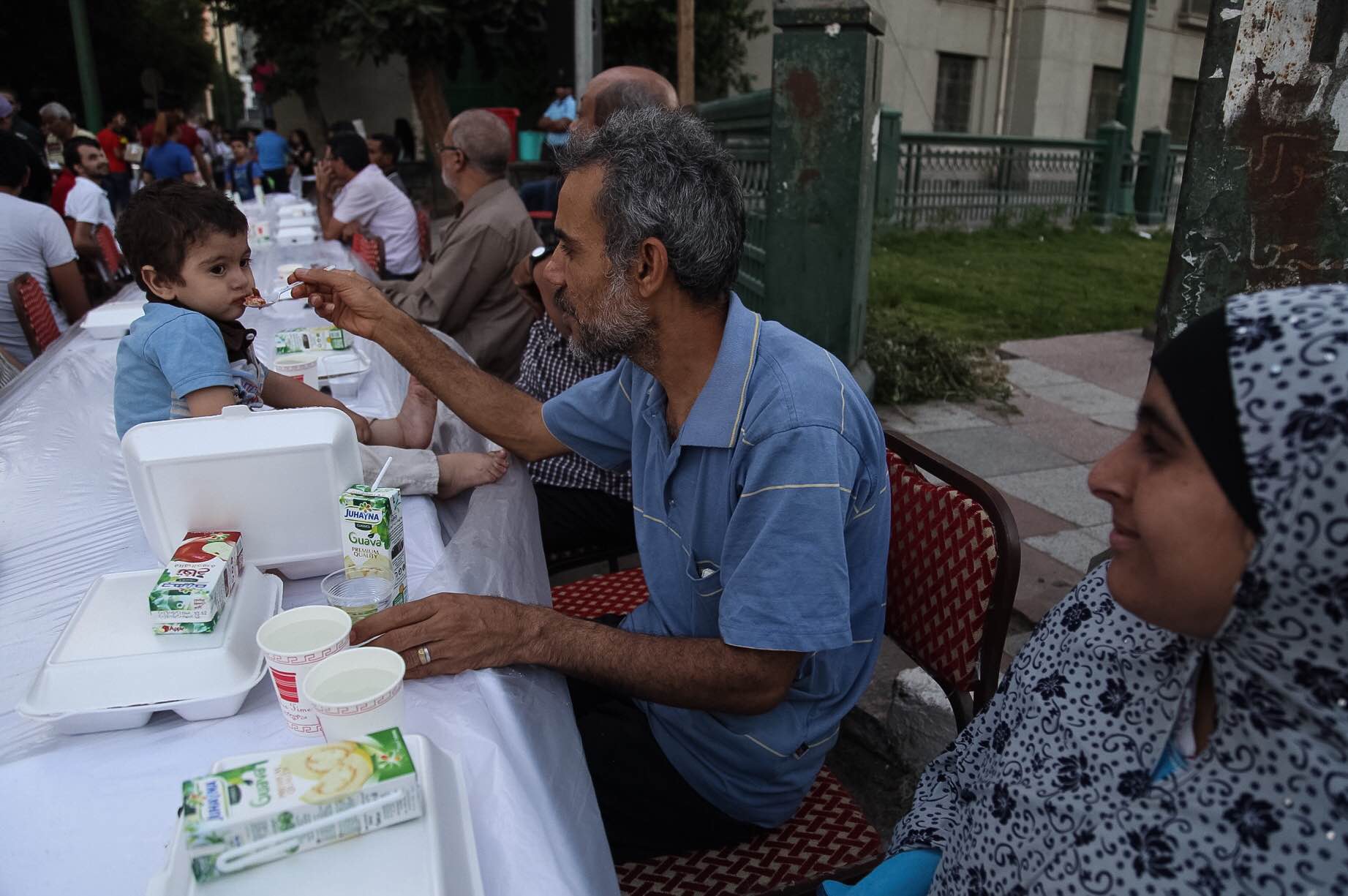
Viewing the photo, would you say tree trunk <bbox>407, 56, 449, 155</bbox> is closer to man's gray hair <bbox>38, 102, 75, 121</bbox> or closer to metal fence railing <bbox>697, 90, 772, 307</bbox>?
man's gray hair <bbox>38, 102, 75, 121</bbox>

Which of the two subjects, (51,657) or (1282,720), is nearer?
(1282,720)

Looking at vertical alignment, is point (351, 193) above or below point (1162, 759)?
above

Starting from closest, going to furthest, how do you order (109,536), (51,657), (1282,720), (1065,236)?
(1282,720) < (51,657) < (109,536) < (1065,236)

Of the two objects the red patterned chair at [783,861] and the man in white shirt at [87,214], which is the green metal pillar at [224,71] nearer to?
the man in white shirt at [87,214]

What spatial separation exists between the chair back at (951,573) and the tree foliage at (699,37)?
14089 millimetres

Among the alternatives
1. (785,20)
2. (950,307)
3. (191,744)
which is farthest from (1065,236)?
(191,744)

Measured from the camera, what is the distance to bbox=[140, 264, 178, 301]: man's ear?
83.5 inches

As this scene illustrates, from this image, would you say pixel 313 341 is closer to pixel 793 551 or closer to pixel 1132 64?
pixel 793 551

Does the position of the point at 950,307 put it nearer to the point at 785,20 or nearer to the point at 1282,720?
the point at 785,20

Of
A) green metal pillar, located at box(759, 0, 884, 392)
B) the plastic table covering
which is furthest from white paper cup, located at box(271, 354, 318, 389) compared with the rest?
green metal pillar, located at box(759, 0, 884, 392)

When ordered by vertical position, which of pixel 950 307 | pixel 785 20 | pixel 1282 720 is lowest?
pixel 950 307

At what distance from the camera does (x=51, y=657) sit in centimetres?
121

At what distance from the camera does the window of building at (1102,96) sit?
18.4 metres

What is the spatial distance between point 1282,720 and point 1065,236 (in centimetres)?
1259
